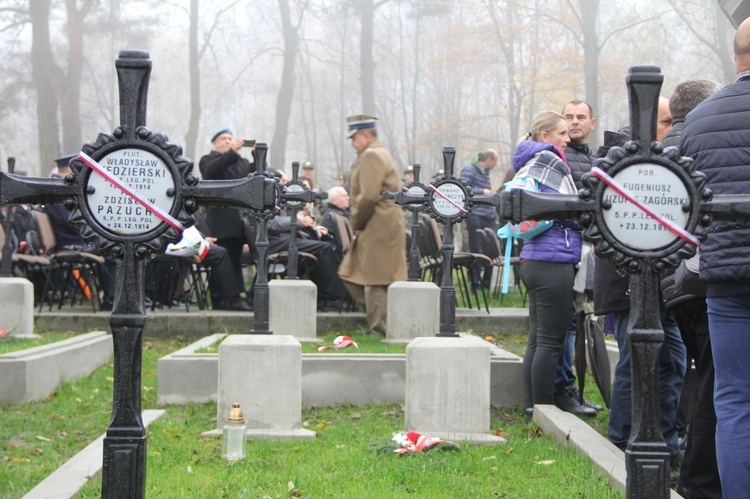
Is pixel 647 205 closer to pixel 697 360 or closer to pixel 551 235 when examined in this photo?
pixel 697 360

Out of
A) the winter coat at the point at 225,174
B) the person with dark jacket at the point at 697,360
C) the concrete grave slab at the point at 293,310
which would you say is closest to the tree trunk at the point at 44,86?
the winter coat at the point at 225,174

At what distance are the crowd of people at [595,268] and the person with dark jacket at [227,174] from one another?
17 millimetres

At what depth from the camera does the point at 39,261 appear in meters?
12.9

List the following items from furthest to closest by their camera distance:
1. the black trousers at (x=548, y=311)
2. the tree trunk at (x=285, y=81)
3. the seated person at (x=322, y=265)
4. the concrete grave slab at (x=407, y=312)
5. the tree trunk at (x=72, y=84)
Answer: the tree trunk at (x=285, y=81), the tree trunk at (x=72, y=84), the seated person at (x=322, y=265), the concrete grave slab at (x=407, y=312), the black trousers at (x=548, y=311)

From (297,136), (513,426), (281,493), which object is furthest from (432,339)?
(297,136)

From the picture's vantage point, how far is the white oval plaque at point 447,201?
967 centimetres

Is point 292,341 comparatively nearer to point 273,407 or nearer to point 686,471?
point 273,407

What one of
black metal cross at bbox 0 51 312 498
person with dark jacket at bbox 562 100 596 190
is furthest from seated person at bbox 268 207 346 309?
black metal cross at bbox 0 51 312 498

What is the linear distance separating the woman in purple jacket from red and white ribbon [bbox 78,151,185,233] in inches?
151

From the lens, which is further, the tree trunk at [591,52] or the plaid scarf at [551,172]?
the tree trunk at [591,52]

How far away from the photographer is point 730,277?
403 centimetres

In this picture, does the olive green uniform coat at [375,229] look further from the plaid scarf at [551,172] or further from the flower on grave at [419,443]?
the flower on grave at [419,443]

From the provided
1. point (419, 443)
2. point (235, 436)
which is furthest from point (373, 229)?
point (235, 436)

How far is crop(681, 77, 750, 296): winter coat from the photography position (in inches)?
159
